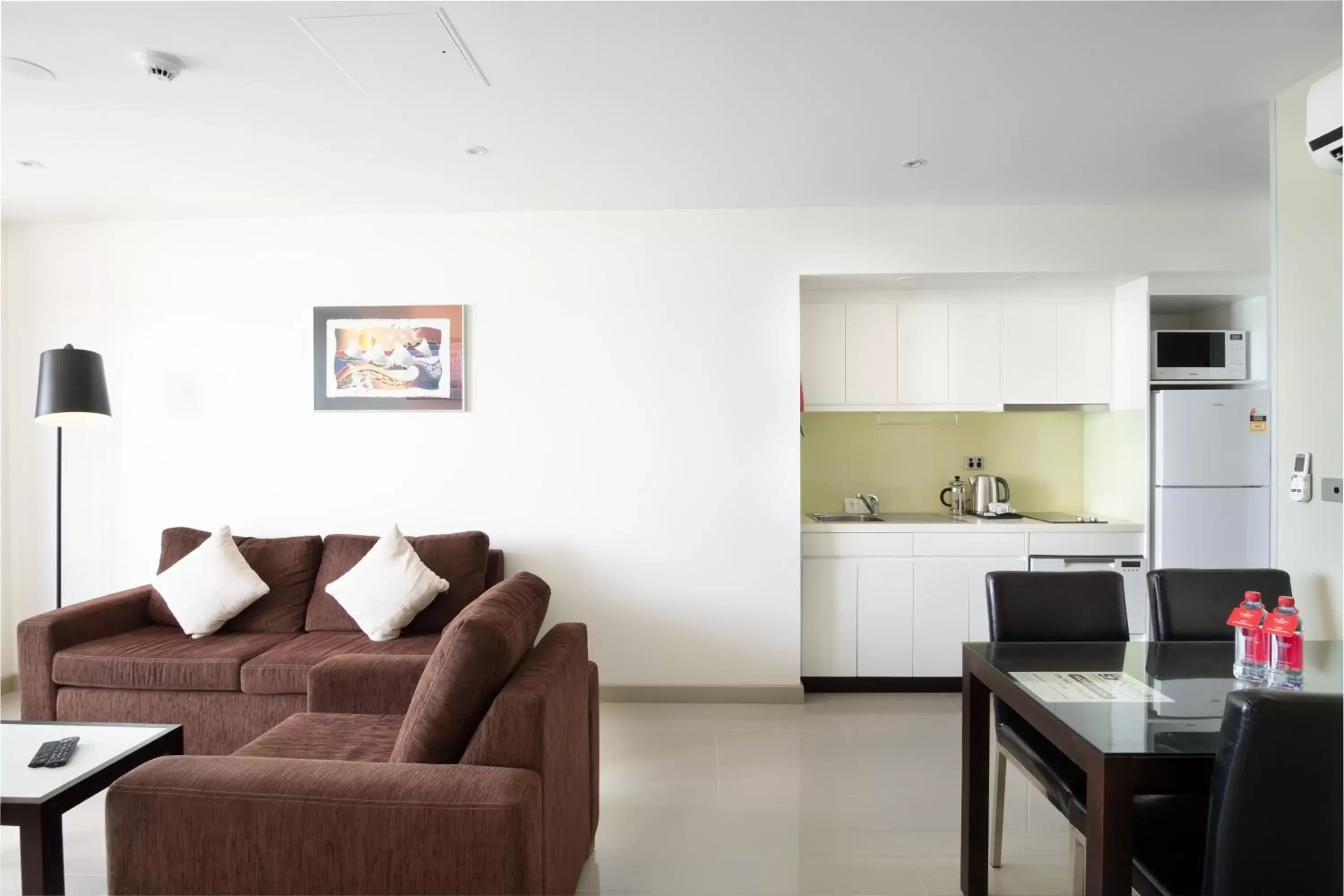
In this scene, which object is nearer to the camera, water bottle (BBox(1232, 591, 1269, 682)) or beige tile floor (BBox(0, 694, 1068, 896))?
water bottle (BBox(1232, 591, 1269, 682))

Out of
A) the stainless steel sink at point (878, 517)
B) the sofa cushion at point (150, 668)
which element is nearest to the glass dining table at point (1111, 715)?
the stainless steel sink at point (878, 517)

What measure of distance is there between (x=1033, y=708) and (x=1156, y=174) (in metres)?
2.93

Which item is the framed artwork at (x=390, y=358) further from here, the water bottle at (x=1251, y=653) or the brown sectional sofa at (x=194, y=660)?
the water bottle at (x=1251, y=653)

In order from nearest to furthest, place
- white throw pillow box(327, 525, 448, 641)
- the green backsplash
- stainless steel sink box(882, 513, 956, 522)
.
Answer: white throw pillow box(327, 525, 448, 641) < stainless steel sink box(882, 513, 956, 522) < the green backsplash

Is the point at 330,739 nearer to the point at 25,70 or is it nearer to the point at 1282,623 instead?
the point at 25,70

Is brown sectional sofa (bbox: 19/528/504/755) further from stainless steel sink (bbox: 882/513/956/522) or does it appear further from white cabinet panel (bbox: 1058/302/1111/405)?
white cabinet panel (bbox: 1058/302/1111/405)

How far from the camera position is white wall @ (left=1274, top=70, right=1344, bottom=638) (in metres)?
2.65

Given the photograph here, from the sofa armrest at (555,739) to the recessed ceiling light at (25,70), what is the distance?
8.11ft

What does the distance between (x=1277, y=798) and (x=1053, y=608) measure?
121cm

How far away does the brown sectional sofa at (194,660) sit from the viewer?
3.31m

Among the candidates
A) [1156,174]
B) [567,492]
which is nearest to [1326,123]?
[1156,174]

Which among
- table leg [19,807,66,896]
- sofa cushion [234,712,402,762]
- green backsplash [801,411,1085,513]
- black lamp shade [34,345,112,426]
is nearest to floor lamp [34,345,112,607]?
black lamp shade [34,345,112,426]

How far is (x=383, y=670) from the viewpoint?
2721 mm

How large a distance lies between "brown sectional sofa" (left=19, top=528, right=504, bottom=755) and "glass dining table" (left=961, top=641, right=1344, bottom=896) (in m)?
2.09
